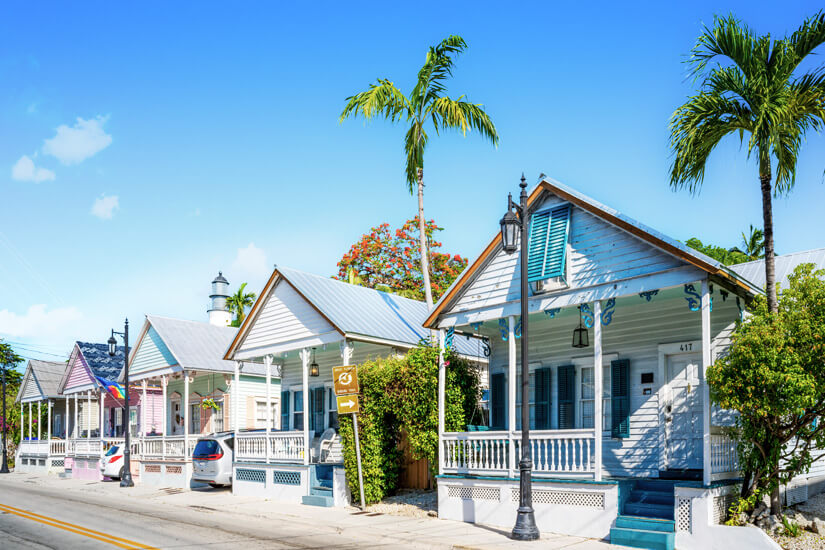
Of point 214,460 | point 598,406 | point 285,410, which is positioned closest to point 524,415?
point 598,406

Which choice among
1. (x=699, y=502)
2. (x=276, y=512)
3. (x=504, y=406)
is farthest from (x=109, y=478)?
(x=699, y=502)

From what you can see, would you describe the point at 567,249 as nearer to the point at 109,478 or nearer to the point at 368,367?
the point at 368,367

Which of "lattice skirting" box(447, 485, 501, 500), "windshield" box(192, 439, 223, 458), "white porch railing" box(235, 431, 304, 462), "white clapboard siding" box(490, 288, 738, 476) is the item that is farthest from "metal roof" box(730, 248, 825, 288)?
"windshield" box(192, 439, 223, 458)

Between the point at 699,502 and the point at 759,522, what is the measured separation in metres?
1.04

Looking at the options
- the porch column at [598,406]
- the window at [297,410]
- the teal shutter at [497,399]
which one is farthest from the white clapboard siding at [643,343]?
the window at [297,410]

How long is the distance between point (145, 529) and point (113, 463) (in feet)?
58.6

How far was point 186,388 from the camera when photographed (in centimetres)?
2612

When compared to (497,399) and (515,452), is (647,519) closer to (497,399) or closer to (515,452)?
(515,452)

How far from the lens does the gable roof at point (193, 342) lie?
28.1 meters

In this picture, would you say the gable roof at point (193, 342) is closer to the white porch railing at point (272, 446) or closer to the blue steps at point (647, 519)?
the white porch railing at point (272, 446)

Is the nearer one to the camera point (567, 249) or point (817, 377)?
point (817, 377)

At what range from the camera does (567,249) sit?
1506 cm

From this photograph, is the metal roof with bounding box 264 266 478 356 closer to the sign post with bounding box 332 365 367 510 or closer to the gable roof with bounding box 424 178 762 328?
the sign post with bounding box 332 365 367 510

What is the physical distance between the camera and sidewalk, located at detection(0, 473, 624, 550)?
43.1 ft
